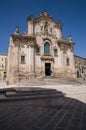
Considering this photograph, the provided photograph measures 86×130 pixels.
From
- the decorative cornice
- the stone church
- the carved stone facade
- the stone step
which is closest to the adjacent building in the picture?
the carved stone facade

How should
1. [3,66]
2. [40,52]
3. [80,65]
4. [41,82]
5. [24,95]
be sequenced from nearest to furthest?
[24,95] → [41,82] → [40,52] → [80,65] → [3,66]

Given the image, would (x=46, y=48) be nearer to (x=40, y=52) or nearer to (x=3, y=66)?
(x=40, y=52)

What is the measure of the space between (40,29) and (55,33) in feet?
12.3

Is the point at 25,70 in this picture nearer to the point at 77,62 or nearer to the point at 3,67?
the point at 77,62

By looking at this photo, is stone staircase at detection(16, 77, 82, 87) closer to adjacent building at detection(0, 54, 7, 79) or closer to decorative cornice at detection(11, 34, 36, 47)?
decorative cornice at detection(11, 34, 36, 47)

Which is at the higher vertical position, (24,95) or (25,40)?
(25,40)

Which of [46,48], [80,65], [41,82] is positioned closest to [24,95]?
[41,82]

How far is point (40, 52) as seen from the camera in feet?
90.9

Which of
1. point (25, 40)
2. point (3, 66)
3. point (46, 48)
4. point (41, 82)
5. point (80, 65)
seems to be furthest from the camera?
point (3, 66)

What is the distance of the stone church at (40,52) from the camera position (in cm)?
2522

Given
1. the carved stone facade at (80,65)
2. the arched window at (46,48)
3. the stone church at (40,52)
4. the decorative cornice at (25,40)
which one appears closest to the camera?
the stone church at (40,52)

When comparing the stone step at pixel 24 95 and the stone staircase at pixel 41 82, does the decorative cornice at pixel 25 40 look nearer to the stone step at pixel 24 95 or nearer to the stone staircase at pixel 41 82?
the stone staircase at pixel 41 82

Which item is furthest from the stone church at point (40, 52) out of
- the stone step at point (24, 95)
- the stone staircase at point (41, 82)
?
the stone step at point (24, 95)

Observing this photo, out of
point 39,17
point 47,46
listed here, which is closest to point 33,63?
point 47,46
